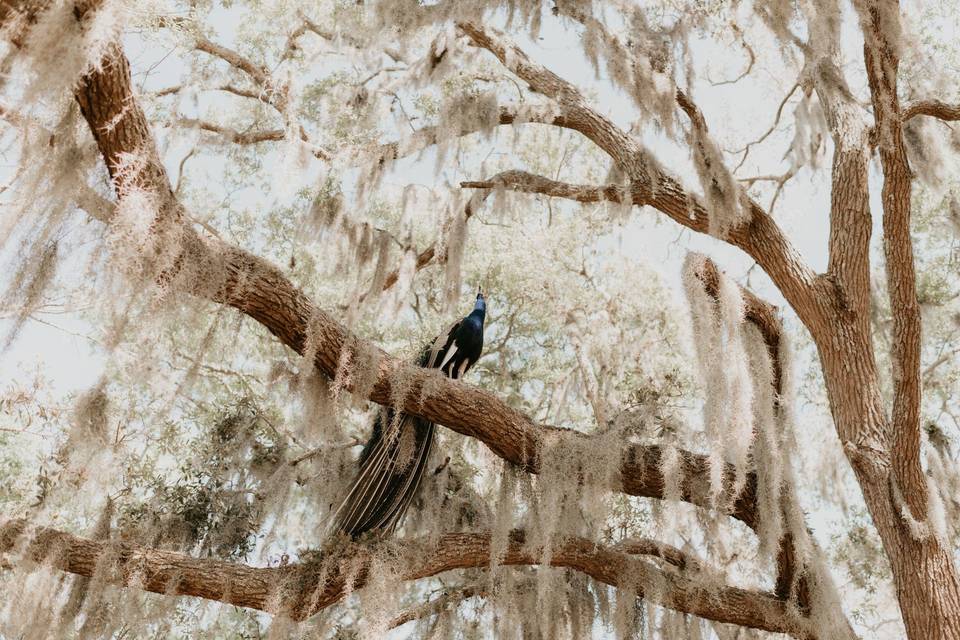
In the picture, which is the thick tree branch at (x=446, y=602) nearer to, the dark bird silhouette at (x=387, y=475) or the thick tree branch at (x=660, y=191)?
the dark bird silhouette at (x=387, y=475)

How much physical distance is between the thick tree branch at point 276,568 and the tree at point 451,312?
1 cm

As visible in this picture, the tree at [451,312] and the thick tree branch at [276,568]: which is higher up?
the tree at [451,312]

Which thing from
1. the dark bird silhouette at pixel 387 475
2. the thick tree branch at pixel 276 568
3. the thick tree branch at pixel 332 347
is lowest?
the thick tree branch at pixel 276 568

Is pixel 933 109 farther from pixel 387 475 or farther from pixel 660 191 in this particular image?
pixel 387 475

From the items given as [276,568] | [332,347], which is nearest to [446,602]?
[276,568]

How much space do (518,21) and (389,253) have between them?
61.6 inches

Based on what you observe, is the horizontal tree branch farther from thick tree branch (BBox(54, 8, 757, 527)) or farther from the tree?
thick tree branch (BBox(54, 8, 757, 527))

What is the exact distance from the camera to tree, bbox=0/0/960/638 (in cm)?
293

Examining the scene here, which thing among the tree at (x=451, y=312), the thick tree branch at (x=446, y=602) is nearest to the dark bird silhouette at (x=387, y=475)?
the tree at (x=451, y=312)

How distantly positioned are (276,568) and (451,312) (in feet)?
7.33

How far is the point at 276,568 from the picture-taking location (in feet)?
11.6

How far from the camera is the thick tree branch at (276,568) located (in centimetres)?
335

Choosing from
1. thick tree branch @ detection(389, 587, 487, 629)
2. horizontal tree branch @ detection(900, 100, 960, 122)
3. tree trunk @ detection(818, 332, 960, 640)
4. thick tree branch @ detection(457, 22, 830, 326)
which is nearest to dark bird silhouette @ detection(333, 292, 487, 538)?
thick tree branch @ detection(389, 587, 487, 629)

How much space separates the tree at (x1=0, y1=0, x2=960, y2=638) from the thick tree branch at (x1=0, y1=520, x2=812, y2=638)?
0.01 m
